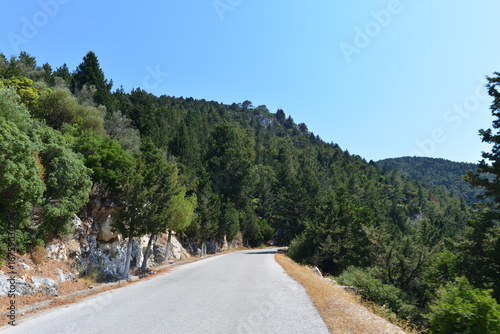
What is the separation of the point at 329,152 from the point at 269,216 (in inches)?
3525

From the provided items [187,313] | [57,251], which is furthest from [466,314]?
[57,251]

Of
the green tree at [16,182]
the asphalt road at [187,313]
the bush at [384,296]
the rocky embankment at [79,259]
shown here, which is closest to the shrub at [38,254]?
the rocky embankment at [79,259]

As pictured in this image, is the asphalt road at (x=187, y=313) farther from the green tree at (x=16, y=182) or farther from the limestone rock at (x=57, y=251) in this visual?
the limestone rock at (x=57, y=251)

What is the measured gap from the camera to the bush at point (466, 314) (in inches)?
253

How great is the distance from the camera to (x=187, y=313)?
30.6 ft

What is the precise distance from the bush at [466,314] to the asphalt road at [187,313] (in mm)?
3011

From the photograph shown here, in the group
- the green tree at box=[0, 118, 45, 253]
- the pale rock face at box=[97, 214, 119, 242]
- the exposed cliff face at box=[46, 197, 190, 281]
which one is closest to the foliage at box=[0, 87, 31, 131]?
the green tree at box=[0, 118, 45, 253]

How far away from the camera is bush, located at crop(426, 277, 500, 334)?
253 inches

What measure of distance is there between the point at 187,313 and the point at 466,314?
298 inches

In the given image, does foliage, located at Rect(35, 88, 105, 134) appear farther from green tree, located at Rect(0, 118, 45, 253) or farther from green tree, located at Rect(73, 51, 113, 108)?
green tree, located at Rect(0, 118, 45, 253)

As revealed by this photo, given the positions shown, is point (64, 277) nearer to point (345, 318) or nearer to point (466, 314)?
point (345, 318)

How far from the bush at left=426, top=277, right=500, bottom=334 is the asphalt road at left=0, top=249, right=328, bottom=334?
9.88ft

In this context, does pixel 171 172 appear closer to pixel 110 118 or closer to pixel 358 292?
pixel 358 292

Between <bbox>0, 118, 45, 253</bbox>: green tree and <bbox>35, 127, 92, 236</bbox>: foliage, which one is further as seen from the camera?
<bbox>35, 127, 92, 236</bbox>: foliage
